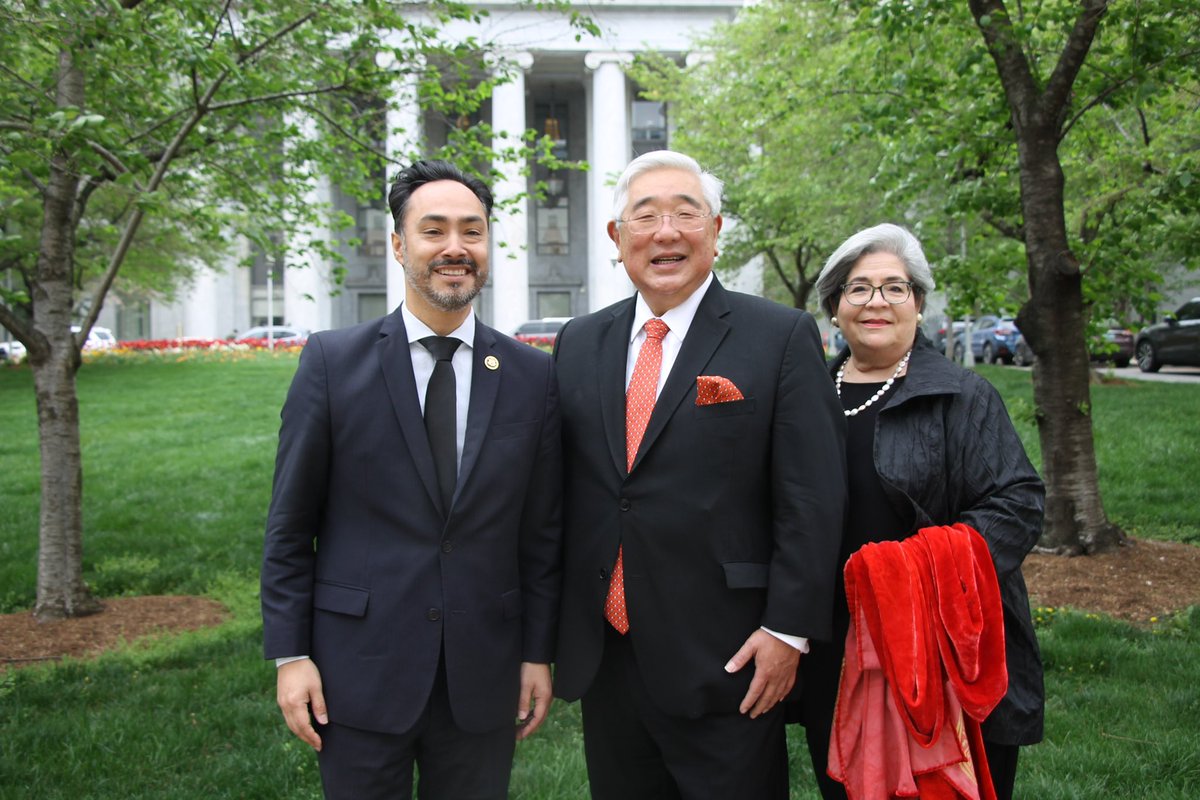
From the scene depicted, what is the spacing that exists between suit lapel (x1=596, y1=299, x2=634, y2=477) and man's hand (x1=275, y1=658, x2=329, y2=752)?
3.36ft

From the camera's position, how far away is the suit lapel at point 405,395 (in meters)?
2.58

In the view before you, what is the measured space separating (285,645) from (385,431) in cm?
63

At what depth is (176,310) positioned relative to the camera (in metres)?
54.1

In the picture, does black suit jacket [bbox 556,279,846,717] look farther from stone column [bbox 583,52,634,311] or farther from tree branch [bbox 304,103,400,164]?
stone column [bbox 583,52,634,311]

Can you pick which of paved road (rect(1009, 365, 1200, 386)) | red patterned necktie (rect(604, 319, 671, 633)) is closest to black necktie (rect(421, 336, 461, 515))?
red patterned necktie (rect(604, 319, 671, 633))

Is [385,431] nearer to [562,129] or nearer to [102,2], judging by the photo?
[102,2]

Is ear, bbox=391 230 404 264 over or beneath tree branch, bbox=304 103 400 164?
beneath

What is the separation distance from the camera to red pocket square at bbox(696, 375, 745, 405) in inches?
101

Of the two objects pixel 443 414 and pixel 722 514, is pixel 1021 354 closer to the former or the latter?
pixel 722 514

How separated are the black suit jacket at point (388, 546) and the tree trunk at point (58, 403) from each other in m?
4.70

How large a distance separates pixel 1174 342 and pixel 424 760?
2426cm

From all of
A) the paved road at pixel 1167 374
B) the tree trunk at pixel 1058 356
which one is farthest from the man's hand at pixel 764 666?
the paved road at pixel 1167 374

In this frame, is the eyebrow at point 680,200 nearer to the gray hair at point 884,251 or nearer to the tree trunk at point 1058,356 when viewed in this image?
the gray hair at point 884,251

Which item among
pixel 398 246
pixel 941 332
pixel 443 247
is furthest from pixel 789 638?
pixel 941 332
